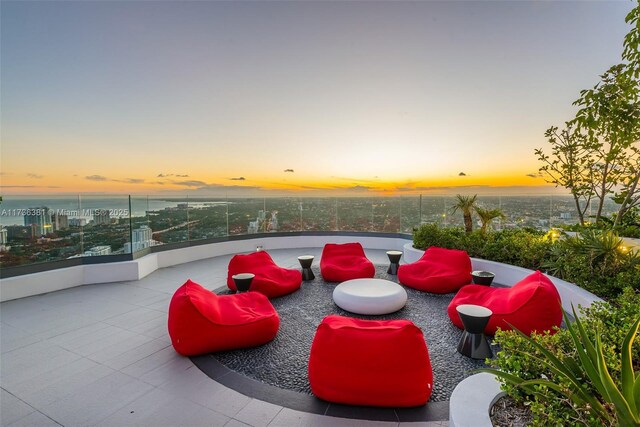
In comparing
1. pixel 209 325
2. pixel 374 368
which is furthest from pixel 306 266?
pixel 374 368

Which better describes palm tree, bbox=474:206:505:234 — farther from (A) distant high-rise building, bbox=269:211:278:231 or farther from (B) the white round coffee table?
(A) distant high-rise building, bbox=269:211:278:231

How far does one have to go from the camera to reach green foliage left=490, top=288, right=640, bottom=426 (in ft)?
3.81

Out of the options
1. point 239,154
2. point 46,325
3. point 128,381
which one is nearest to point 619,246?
point 128,381

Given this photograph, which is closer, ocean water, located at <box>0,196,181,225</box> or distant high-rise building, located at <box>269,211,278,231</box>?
ocean water, located at <box>0,196,181,225</box>

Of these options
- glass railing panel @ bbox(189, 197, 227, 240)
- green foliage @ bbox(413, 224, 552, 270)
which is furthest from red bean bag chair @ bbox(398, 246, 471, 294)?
glass railing panel @ bbox(189, 197, 227, 240)

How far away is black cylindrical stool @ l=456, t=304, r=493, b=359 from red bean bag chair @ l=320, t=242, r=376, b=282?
2.60 m

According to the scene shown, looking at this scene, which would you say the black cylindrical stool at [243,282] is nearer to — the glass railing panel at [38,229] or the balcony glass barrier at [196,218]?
the balcony glass barrier at [196,218]

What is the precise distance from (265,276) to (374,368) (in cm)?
312

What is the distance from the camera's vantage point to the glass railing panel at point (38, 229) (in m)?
5.19

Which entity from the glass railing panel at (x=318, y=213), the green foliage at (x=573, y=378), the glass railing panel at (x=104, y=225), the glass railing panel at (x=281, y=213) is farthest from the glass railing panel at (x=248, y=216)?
the green foliage at (x=573, y=378)

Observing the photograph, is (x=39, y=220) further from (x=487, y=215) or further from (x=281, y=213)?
(x=487, y=215)

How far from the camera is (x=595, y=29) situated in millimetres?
5797

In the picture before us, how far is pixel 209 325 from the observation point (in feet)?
9.89

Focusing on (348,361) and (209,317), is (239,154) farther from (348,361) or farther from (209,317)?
(348,361)
